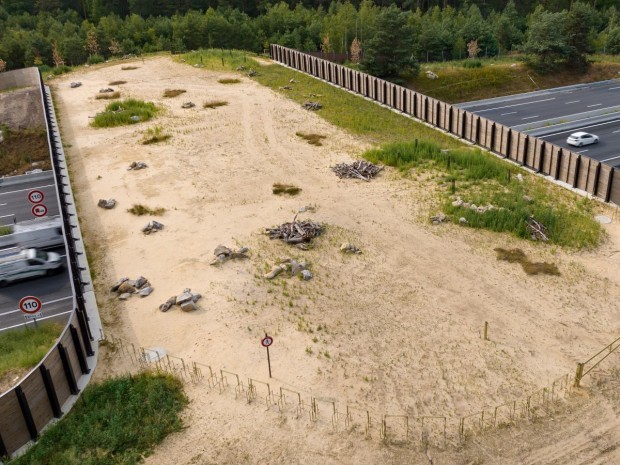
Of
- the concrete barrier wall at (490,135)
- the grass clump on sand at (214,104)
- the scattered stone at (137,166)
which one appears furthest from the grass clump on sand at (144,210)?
the concrete barrier wall at (490,135)

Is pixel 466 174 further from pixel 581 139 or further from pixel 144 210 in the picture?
pixel 144 210

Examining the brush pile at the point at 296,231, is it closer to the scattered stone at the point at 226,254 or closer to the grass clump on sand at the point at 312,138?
the scattered stone at the point at 226,254

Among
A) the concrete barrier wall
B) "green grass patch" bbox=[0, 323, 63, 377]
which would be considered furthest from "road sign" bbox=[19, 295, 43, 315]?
the concrete barrier wall

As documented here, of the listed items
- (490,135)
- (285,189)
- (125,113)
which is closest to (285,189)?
(285,189)

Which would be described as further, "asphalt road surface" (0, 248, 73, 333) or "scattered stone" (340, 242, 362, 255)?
"scattered stone" (340, 242, 362, 255)

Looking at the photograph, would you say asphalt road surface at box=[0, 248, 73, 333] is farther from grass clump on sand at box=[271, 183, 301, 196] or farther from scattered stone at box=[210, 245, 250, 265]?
grass clump on sand at box=[271, 183, 301, 196]

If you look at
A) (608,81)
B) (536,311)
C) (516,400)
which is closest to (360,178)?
(536,311)
